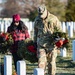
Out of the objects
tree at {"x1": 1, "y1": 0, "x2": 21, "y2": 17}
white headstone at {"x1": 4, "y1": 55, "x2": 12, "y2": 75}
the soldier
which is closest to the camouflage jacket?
the soldier

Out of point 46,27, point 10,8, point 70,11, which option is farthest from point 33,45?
point 10,8

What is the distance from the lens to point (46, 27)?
8.80 meters

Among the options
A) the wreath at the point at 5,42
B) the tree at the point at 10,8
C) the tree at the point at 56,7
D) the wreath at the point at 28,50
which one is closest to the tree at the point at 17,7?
the tree at the point at 10,8

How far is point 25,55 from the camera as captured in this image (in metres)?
10.1

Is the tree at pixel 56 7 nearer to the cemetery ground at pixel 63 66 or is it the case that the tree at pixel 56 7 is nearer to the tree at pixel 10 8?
the tree at pixel 10 8

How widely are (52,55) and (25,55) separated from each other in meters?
1.28

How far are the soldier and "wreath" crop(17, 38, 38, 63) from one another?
0.52 metres

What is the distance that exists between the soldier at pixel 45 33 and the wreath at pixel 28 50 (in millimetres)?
515

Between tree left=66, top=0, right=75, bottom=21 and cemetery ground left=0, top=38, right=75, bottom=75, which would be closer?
cemetery ground left=0, top=38, right=75, bottom=75

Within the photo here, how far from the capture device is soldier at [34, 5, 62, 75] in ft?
28.8

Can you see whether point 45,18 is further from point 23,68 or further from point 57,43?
point 23,68

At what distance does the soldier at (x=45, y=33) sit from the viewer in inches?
345

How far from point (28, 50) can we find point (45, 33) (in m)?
1.20

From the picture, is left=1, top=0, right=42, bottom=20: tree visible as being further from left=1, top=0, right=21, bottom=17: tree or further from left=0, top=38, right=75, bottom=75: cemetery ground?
left=0, top=38, right=75, bottom=75: cemetery ground
